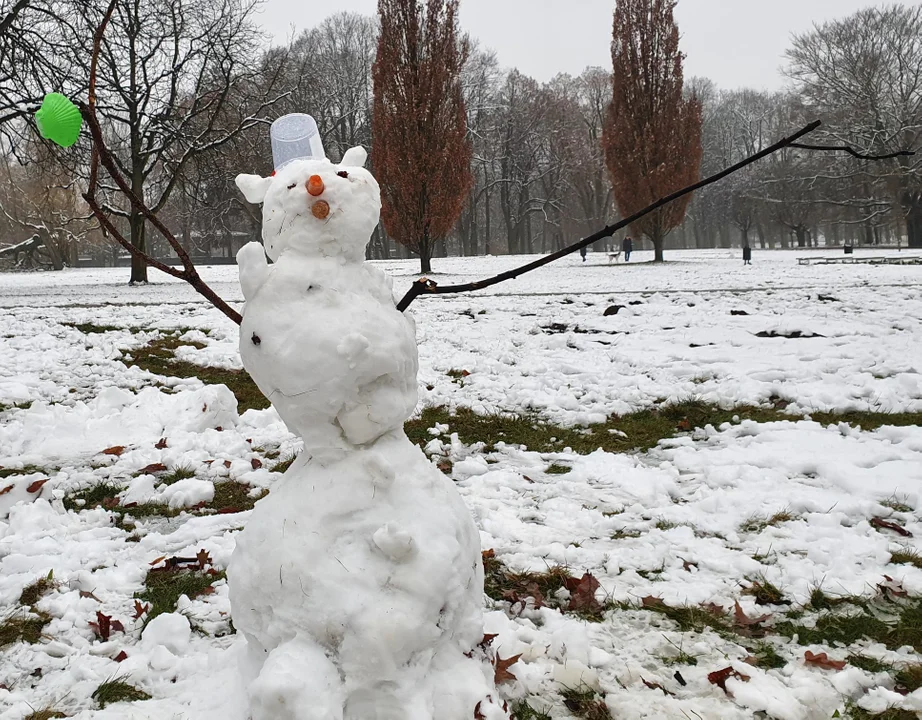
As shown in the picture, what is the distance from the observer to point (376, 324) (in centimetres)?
173

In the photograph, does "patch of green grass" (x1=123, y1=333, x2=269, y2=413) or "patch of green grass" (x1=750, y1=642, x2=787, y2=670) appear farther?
"patch of green grass" (x1=123, y1=333, x2=269, y2=413)

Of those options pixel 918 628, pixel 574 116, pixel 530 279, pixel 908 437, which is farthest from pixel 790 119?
pixel 918 628

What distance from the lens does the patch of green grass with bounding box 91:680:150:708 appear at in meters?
2.19

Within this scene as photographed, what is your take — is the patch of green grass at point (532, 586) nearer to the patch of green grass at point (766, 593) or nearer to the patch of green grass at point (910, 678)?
the patch of green grass at point (766, 593)

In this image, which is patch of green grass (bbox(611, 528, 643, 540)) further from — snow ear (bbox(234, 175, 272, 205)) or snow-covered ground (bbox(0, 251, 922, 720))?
snow ear (bbox(234, 175, 272, 205))

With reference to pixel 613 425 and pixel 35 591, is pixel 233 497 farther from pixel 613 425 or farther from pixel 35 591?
pixel 613 425

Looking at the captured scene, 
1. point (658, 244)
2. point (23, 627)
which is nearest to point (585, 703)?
point (23, 627)

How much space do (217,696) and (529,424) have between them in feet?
11.7

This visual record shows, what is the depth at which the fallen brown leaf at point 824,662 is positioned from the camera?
2.30 meters

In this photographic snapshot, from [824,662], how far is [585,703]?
0.94 meters

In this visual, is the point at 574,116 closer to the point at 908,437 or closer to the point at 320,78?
the point at 320,78

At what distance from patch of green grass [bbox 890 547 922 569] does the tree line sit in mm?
5651

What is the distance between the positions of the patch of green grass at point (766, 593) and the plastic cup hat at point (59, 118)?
119 inches

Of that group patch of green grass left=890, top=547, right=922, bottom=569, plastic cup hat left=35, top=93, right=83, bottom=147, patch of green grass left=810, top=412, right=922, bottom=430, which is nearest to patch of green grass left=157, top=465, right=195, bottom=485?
plastic cup hat left=35, top=93, right=83, bottom=147
